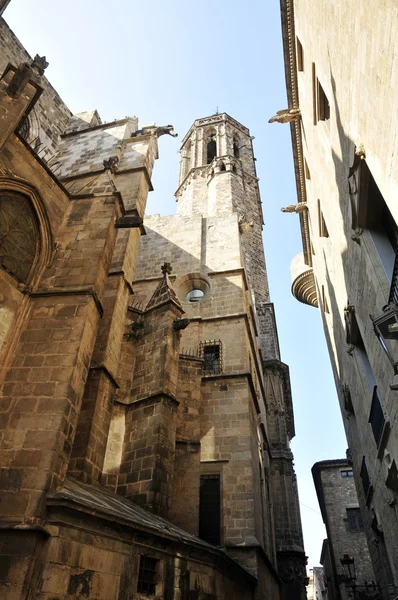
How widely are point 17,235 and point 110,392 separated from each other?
11.3 feet

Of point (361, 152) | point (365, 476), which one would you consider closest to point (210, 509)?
point (365, 476)

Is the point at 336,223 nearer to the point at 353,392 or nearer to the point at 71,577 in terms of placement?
the point at 353,392

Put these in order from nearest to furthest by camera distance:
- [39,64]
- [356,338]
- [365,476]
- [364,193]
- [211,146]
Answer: [364,193] < [356,338] < [39,64] < [365,476] < [211,146]

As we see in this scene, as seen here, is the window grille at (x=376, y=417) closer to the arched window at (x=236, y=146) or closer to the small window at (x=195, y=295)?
the small window at (x=195, y=295)

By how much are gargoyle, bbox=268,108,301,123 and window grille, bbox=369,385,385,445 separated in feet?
31.1

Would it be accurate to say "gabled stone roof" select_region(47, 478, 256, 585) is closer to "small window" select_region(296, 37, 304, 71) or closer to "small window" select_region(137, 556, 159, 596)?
"small window" select_region(137, 556, 159, 596)

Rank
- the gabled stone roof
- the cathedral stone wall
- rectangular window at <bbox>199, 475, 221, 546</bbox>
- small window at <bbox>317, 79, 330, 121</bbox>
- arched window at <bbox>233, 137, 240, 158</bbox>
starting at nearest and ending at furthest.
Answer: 1. the gabled stone roof
2. small window at <bbox>317, 79, 330, 121</bbox>
3. rectangular window at <bbox>199, 475, 221, 546</bbox>
4. the cathedral stone wall
5. arched window at <bbox>233, 137, 240, 158</bbox>

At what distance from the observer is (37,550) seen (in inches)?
167

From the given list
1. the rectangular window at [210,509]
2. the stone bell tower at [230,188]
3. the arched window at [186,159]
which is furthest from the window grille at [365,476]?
the arched window at [186,159]

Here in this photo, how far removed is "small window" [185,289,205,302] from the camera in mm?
15023

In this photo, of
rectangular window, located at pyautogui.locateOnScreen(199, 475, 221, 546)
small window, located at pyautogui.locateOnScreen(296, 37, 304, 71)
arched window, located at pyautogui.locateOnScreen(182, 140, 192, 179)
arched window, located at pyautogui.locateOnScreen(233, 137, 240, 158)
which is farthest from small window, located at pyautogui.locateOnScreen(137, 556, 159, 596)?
arched window, located at pyautogui.locateOnScreen(233, 137, 240, 158)

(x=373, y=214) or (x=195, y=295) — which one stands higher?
(x=195, y=295)

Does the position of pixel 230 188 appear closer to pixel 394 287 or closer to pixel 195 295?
pixel 195 295

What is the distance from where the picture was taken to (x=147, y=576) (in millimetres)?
5445
